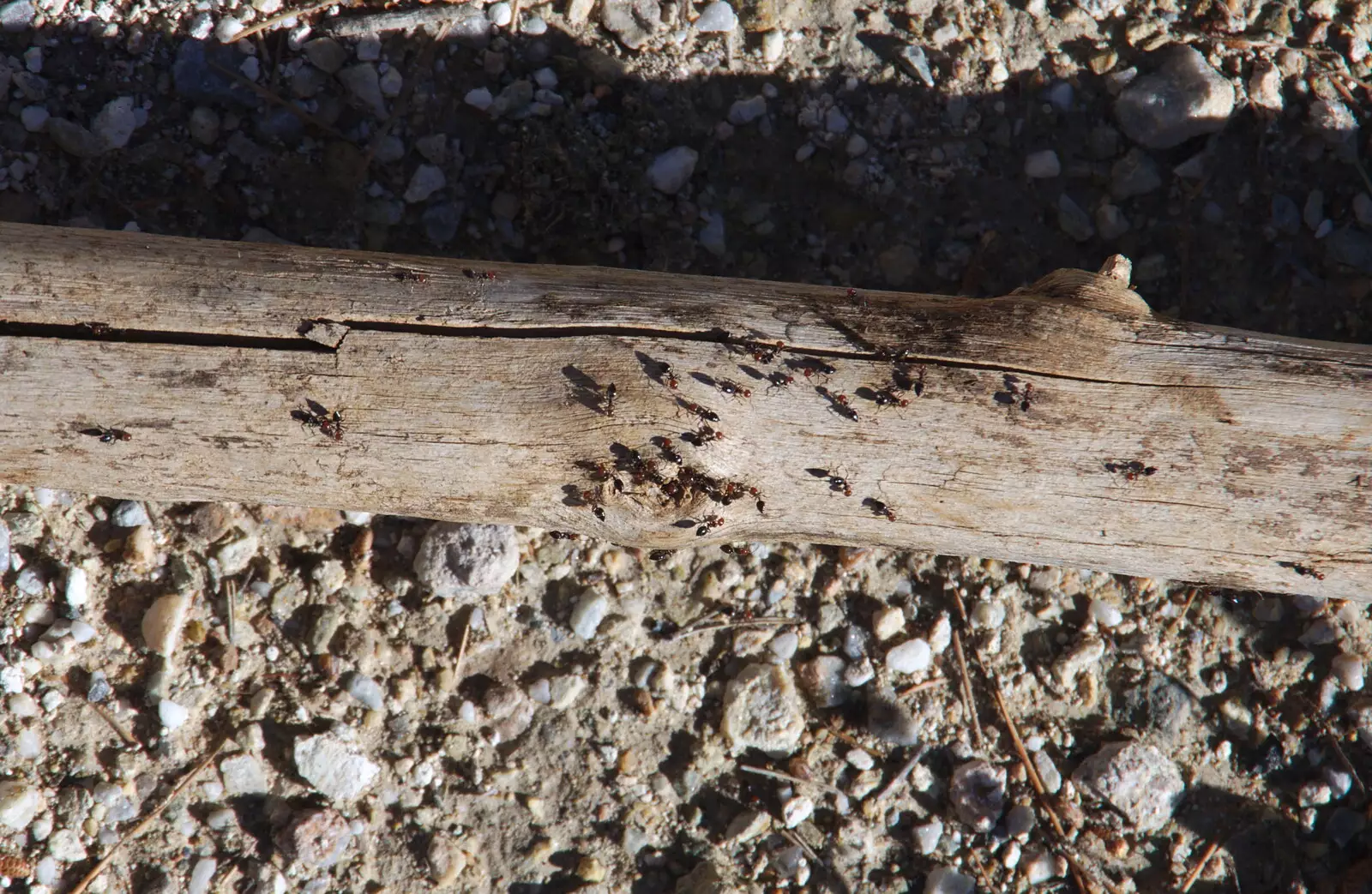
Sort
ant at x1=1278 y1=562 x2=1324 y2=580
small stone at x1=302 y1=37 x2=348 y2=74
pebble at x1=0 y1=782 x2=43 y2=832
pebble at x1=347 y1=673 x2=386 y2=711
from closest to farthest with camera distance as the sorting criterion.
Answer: ant at x1=1278 y1=562 x2=1324 y2=580 < pebble at x1=0 y1=782 x2=43 y2=832 < pebble at x1=347 y1=673 x2=386 y2=711 < small stone at x1=302 y1=37 x2=348 y2=74

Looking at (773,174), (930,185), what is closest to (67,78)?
(773,174)

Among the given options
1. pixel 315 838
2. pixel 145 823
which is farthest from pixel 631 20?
pixel 145 823

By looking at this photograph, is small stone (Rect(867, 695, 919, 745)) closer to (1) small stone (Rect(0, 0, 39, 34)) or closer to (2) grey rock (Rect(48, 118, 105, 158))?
(2) grey rock (Rect(48, 118, 105, 158))

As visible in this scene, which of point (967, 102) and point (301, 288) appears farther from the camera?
point (967, 102)

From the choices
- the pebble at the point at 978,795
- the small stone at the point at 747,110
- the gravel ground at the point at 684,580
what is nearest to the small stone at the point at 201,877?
the gravel ground at the point at 684,580

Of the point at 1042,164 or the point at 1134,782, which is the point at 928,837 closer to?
the point at 1134,782

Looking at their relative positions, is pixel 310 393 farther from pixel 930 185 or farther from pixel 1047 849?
pixel 1047 849

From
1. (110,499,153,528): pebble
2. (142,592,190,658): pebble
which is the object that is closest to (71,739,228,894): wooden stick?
(142,592,190,658): pebble
